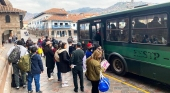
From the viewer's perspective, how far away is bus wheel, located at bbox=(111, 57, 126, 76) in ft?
25.5

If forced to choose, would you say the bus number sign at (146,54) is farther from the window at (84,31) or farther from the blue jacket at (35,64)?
A: the window at (84,31)

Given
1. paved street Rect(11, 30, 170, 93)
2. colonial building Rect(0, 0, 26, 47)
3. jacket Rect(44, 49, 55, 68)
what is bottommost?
paved street Rect(11, 30, 170, 93)

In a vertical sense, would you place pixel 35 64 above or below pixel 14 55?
below

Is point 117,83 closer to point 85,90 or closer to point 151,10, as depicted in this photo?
point 85,90

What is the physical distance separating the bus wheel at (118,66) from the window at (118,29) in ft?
3.23

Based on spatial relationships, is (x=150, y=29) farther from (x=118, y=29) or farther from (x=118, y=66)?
(x=118, y=66)

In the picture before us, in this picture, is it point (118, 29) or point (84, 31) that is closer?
point (118, 29)

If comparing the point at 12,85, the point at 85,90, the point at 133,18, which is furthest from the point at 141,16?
the point at 12,85

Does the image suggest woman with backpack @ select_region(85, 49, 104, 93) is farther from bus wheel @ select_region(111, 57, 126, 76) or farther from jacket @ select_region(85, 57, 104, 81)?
bus wheel @ select_region(111, 57, 126, 76)

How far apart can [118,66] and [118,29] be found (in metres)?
1.72

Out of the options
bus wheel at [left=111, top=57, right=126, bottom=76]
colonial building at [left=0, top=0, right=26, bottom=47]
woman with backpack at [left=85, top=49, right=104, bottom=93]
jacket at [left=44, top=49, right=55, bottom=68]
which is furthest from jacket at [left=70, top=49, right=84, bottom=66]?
colonial building at [left=0, top=0, right=26, bottom=47]

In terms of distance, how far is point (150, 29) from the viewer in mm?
6191

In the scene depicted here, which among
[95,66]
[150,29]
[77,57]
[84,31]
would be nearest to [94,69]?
[95,66]

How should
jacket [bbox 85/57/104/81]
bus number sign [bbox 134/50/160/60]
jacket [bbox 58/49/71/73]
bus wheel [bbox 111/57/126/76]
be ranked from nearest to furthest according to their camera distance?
jacket [bbox 85/57/104/81], bus number sign [bbox 134/50/160/60], jacket [bbox 58/49/71/73], bus wheel [bbox 111/57/126/76]
